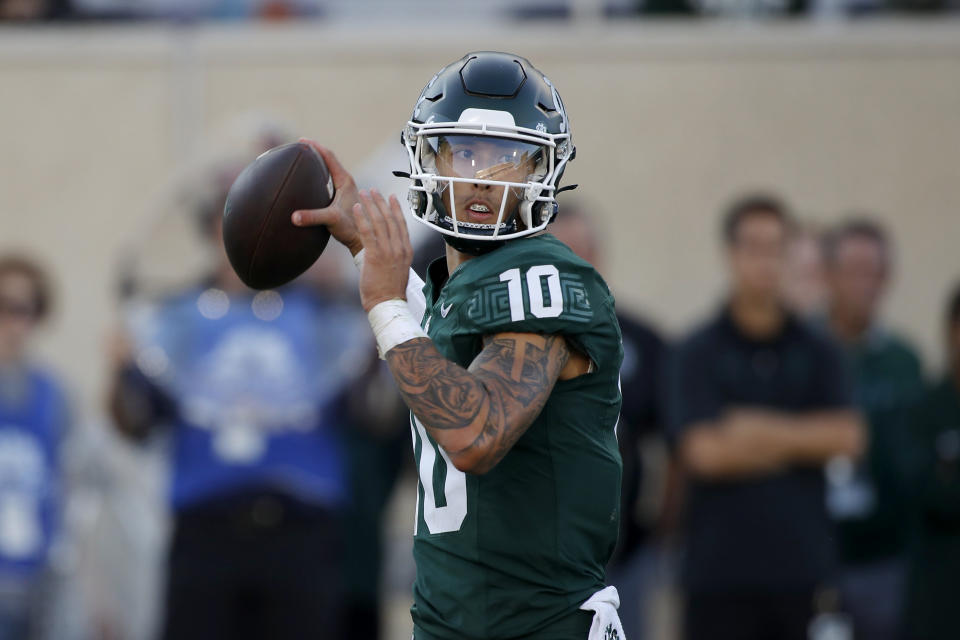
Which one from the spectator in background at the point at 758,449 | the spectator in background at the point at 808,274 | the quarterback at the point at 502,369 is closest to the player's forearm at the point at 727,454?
the spectator in background at the point at 758,449

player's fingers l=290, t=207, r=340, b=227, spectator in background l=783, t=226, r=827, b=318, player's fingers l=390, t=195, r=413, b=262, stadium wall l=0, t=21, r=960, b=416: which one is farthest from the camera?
stadium wall l=0, t=21, r=960, b=416

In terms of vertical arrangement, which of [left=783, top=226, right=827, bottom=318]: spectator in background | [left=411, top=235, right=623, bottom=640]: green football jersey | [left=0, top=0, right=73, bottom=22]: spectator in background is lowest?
[left=783, top=226, right=827, bottom=318]: spectator in background

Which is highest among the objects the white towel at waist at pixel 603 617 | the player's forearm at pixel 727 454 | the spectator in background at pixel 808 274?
the white towel at waist at pixel 603 617

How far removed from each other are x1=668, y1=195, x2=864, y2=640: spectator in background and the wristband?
273 centimetres

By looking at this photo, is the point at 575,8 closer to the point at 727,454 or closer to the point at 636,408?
the point at 636,408

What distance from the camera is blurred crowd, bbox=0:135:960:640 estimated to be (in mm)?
5469

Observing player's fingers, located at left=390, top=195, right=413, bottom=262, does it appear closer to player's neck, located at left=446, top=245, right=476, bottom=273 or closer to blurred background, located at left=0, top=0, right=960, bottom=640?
player's neck, located at left=446, top=245, right=476, bottom=273

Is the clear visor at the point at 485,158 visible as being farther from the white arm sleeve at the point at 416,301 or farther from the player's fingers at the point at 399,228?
the white arm sleeve at the point at 416,301

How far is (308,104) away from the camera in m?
7.96

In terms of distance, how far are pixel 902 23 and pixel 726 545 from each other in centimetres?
364

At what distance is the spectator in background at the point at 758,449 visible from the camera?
5.41m

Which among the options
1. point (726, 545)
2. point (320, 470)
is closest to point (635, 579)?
point (726, 545)

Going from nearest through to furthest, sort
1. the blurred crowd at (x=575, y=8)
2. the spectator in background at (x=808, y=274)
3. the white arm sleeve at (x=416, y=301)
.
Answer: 1. the white arm sleeve at (x=416, y=301)
2. the spectator in background at (x=808, y=274)
3. the blurred crowd at (x=575, y=8)

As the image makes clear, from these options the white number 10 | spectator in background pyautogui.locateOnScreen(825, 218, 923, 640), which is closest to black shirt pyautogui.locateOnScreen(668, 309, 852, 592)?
spectator in background pyautogui.locateOnScreen(825, 218, 923, 640)
